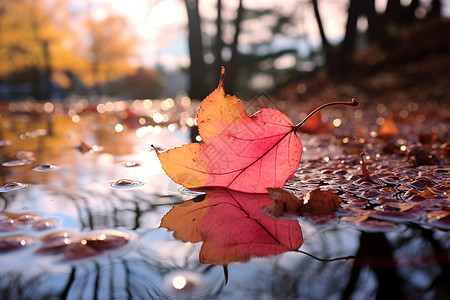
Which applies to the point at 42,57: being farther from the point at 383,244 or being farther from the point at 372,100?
the point at 383,244

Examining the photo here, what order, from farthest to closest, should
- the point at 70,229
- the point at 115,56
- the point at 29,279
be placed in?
the point at 115,56, the point at 70,229, the point at 29,279

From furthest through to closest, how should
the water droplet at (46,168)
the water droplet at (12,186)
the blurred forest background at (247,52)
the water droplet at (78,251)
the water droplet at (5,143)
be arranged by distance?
the blurred forest background at (247,52)
the water droplet at (5,143)
the water droplet at (46,168)
the water droplet at (12,186)
the water droplet at (78,251)

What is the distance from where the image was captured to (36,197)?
112 cm

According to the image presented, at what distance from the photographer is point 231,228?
0.85m

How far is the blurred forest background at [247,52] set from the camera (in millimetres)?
7273

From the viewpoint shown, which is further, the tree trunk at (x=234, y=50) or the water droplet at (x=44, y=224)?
the tree trunk at (x=234, y=50)

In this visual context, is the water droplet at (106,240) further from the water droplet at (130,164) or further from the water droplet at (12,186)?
the water droplet at (130,164)

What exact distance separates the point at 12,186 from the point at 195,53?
1077 cm

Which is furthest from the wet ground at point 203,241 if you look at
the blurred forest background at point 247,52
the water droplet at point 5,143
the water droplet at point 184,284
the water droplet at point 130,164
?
the blurred forest background at point 247,52

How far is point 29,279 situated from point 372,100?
649 centimetres

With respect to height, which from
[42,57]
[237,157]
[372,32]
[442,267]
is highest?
[42,57]

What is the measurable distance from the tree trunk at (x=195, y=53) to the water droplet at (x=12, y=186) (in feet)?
34.2

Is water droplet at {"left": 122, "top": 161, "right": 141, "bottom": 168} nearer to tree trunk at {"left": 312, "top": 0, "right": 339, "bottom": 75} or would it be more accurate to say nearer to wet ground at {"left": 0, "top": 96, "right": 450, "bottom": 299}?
wet ground at {"left": 0, "top": 96, "right": 450, "bottom": 299}

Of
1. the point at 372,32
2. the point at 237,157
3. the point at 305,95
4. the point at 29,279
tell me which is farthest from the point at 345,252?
the point at 372,32
